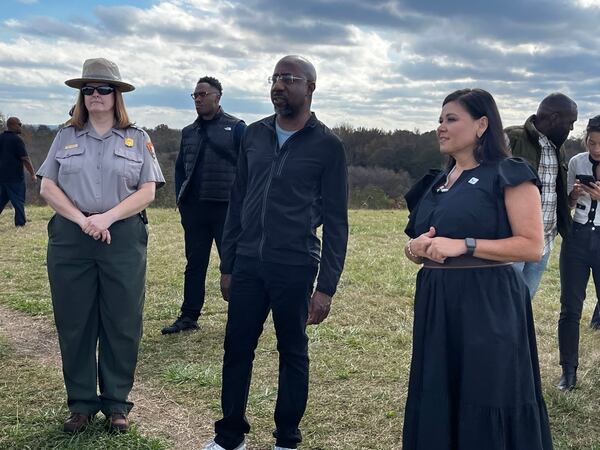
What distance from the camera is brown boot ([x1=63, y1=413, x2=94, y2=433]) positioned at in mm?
3955

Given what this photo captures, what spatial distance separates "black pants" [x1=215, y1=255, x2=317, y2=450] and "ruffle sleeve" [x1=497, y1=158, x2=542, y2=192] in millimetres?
1149

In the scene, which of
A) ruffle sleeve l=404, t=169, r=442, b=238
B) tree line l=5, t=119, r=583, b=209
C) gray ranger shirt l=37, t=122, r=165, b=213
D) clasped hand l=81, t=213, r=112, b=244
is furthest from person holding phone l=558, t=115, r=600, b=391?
tree line l=5, t=119, r=583, b=209

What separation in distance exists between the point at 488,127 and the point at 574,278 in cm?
256

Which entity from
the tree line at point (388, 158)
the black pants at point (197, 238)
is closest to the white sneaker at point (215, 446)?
the black pants at point (197, 238)

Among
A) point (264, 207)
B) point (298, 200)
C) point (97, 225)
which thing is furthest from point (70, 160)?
point (298, 200)

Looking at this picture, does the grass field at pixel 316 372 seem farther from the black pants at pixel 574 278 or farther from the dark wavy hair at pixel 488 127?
the dark wavy hair at pixel 488 127

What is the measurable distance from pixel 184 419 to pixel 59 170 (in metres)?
1.81

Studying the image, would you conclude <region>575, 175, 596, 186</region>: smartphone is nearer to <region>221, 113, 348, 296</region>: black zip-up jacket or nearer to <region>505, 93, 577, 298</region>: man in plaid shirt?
<region>505, 93, 577, 298</region>: man in plaid shirt

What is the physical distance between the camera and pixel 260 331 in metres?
3.71

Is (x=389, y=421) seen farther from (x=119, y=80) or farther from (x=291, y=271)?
(x=119, y=80)

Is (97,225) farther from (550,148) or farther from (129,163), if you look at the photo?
(550,148)

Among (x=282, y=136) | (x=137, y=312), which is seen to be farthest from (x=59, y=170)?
(x=282, y=136)

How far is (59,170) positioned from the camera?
3.92 metres

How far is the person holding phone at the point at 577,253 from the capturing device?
5.04 m
